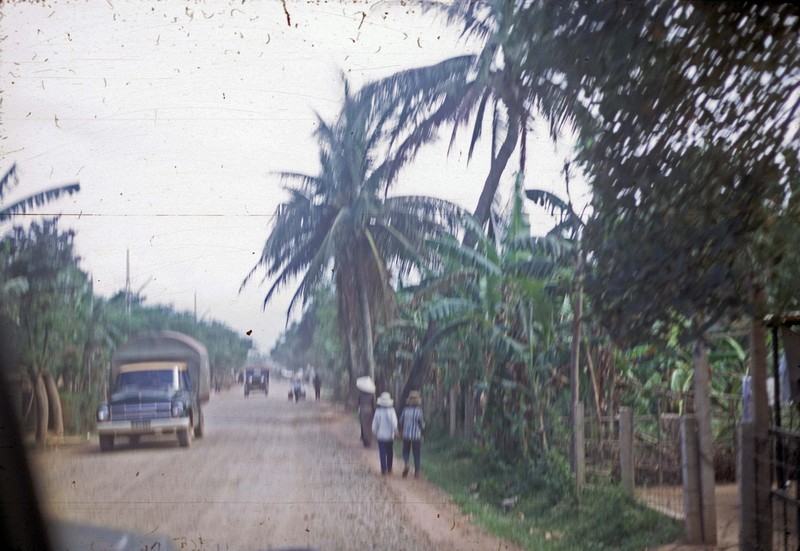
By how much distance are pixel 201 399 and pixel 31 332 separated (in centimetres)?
124

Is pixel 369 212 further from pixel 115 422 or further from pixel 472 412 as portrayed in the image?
pixel 115 422

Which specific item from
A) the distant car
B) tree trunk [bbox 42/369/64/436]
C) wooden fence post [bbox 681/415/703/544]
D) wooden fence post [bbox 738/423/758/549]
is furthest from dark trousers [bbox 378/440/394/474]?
wooden fence post [bbox 738/423/758/549]

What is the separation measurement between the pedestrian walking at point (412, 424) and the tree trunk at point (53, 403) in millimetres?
2233

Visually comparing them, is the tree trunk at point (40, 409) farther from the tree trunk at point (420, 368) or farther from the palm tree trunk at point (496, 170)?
the palm tree trunk at point (496, 170)

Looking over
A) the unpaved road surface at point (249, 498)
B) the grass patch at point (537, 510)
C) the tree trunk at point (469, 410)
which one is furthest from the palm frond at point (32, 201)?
the tree trunk at point (469, 410)

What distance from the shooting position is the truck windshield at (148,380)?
5.75 meters

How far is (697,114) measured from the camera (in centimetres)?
461

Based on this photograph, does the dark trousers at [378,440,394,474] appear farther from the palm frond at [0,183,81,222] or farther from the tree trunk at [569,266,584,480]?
the palm frond at [0,183,81,222]

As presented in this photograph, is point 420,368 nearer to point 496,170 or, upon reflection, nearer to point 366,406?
point 366,406

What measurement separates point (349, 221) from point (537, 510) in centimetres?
239

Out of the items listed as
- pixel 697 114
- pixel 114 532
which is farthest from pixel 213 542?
pixel 697 114

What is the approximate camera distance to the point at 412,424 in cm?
597

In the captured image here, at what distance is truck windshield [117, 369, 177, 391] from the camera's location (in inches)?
226

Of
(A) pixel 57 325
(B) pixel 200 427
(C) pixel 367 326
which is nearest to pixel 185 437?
(B) pixel 200 427
